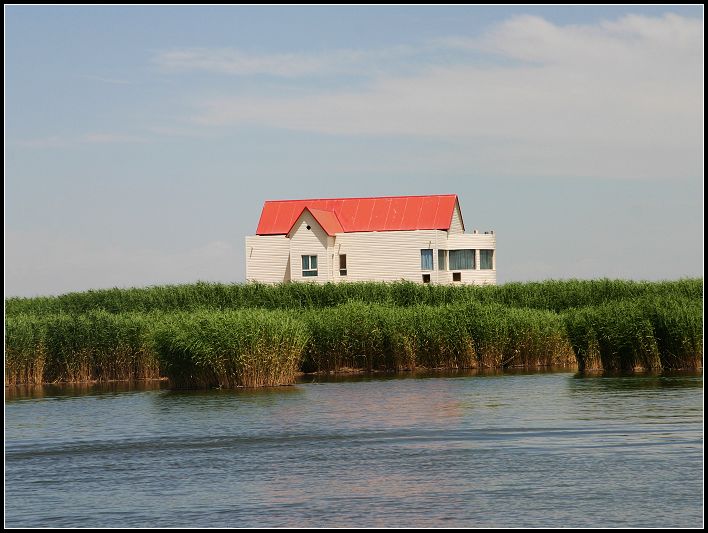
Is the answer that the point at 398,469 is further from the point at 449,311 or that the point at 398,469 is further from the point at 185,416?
the point at 449,311

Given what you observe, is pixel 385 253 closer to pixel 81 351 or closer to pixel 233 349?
pixel 81 351

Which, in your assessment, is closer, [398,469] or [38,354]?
[398,469]

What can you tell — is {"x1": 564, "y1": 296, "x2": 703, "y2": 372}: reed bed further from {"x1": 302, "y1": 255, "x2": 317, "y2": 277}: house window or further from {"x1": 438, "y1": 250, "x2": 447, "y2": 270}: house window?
{"x1": 302, "y1": 255, "x2": 317, "y2": 277}: house window

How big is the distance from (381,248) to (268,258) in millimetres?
7942

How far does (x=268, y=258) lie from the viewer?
7738 centimetres

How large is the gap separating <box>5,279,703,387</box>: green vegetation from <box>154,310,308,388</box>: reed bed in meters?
0.04

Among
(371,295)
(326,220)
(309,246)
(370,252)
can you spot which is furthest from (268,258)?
(371,295)

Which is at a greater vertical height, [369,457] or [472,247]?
[472,247]

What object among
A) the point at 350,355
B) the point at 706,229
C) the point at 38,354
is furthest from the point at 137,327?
the point at 706,229

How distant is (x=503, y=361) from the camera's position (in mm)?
38938

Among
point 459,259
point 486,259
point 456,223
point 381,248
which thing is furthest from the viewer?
point 456,223

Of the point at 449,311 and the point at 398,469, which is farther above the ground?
the point at 449,311

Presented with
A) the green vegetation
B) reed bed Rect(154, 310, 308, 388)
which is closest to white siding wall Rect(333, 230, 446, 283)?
the green vegetation

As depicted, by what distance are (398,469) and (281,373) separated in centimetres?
1455
